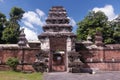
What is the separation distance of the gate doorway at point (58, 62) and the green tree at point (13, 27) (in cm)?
2299

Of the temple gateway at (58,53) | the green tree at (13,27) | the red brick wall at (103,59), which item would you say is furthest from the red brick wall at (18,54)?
the green tree at (13,27)

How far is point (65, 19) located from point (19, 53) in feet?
17.3

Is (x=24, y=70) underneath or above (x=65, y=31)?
underneath

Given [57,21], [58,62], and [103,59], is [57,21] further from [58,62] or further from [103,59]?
[103,59]

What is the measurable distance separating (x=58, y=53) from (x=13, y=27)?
25.9 m

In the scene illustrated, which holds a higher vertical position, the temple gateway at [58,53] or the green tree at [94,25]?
the green tree at [94,25]

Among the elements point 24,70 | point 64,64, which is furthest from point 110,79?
point 24,70

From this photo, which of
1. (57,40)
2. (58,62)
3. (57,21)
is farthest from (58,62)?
(57,21)

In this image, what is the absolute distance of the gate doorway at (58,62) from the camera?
25.6m

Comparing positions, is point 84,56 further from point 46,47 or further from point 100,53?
point 46,47

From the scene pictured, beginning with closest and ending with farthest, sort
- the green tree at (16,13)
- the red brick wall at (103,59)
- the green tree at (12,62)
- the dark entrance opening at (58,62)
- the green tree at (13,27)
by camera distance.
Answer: the green tree at (12,62), the dark entrance opening at (58,62), the red brick wall at (103,59), the green tree at (13,27), the green tree at (16,13)

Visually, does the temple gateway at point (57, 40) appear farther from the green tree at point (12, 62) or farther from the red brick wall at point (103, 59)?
the green tree at point (12, 62)

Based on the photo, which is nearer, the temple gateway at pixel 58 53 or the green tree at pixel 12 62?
the green tree at pixel 12 62

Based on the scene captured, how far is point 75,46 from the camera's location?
2678cm
